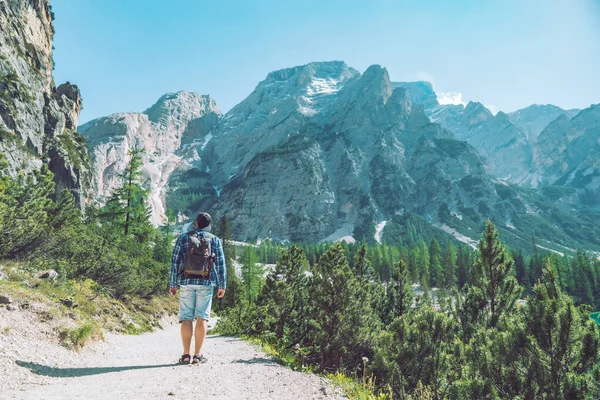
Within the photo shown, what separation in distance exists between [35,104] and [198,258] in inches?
2034

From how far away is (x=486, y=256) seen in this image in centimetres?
1552

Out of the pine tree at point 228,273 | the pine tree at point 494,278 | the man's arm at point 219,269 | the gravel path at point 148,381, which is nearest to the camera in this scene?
the gravel path at point 148,381

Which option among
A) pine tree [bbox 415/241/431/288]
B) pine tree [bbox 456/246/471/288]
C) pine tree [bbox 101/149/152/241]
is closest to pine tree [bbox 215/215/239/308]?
pine tree [bbox 101/149/152/241]

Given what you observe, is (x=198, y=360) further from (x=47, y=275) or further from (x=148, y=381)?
(x=47, y=275)

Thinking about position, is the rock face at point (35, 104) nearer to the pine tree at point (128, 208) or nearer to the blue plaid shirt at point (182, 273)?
the pine tree at point (128, 208)

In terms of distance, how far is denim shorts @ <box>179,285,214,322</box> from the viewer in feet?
22.4

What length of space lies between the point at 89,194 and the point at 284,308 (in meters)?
55.2

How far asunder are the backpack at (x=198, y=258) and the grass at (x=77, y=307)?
352 cm

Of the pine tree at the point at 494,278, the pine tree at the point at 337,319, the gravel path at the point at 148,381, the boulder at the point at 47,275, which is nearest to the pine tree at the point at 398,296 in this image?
the pine tree at the point at 494,278

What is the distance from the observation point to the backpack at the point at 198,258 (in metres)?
6.77

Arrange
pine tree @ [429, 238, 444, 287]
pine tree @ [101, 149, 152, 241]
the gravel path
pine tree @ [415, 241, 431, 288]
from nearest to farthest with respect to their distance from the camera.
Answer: the gravel path
pine tree @ [101, 149, 152, 241]
pine tree @ [429, 238, 444, 287]
pine tree @ [415, 241, 431, 288]

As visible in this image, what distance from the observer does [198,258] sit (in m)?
6.82

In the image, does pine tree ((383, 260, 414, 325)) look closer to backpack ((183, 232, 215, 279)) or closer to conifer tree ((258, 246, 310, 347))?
conifer tree ((258, 246, 310, 347))

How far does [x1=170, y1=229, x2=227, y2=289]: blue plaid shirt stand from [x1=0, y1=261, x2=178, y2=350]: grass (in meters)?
3.09
